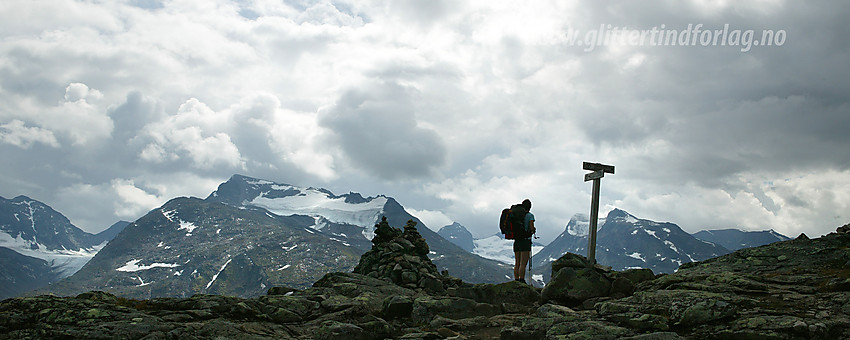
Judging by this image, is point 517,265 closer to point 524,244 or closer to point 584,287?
point 524,244

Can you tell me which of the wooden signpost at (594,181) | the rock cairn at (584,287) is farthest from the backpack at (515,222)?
the wooden signpost at (594,181)

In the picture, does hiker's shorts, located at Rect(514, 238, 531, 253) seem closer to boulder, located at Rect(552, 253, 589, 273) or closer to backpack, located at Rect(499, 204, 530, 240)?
backpack, located at Rect(499, 204, 530, 240)

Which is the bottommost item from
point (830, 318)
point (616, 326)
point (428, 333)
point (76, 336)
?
point (76, 336)

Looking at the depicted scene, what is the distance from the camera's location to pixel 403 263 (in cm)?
3441

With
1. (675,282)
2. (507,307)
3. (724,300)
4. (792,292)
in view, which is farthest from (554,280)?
(792,292)

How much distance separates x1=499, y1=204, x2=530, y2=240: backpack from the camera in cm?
2497

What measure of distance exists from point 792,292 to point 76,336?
22683 millimetres

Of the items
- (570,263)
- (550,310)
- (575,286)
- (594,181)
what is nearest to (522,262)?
(570,263)

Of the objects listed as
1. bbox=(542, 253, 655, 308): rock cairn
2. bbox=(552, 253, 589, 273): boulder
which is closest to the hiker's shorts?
bbox=(552, 253, 589, 273): boulder

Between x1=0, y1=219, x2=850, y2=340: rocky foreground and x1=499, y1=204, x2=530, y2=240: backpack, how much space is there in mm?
3003

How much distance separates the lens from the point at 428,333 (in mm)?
15781

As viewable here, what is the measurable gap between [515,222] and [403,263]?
39.5ft

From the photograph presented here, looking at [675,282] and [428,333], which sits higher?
[675,282]

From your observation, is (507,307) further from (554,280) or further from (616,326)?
(616,326)
